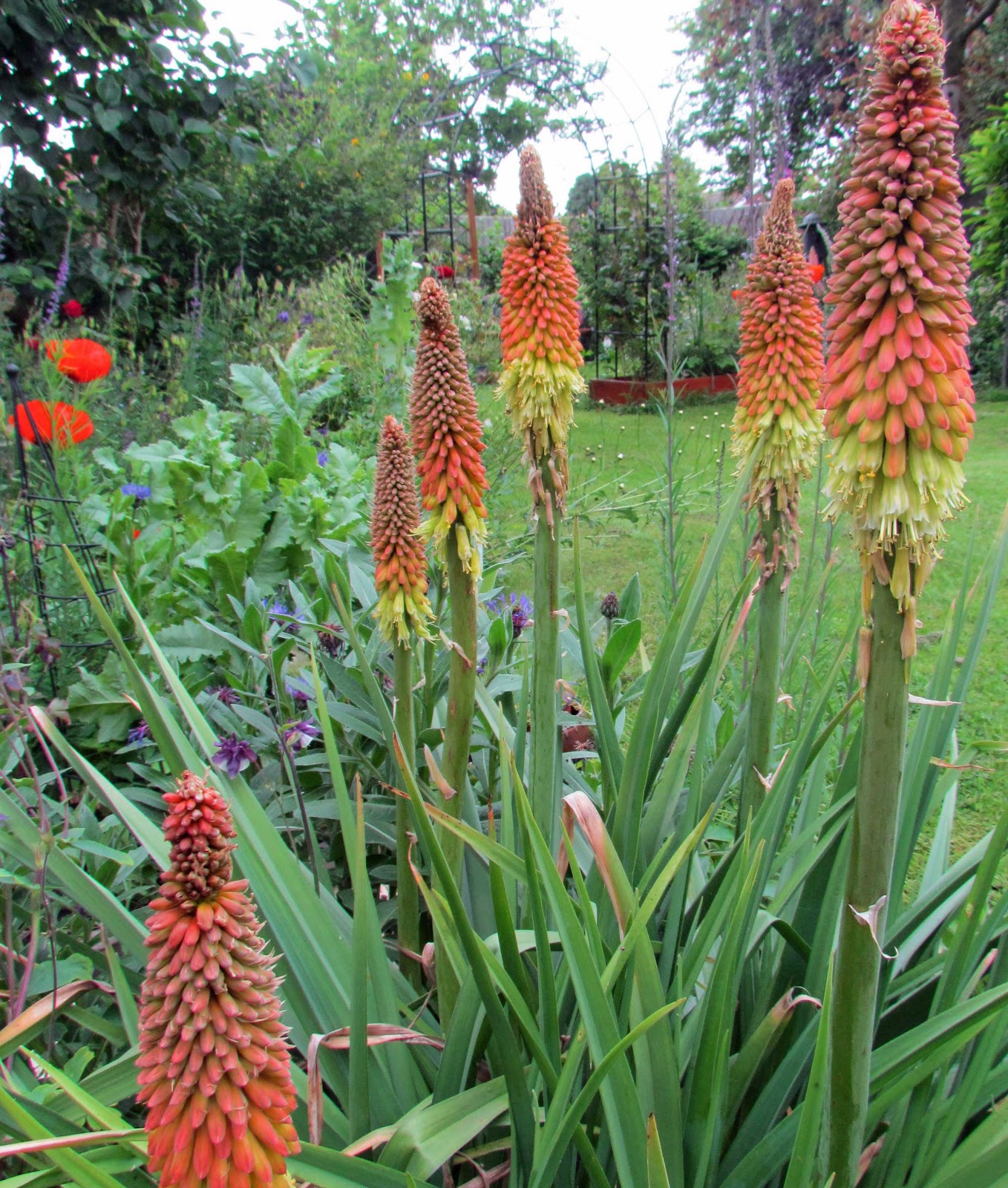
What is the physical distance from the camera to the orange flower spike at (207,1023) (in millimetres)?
727

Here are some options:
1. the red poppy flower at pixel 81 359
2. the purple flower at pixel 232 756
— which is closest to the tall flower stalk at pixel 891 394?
the purple flower at pixel 232 756

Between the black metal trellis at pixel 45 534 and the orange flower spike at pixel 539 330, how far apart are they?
1.38 m

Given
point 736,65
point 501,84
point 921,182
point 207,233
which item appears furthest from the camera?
point 501,84

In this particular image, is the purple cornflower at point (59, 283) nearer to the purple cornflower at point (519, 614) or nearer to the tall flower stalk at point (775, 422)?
the purple cornflower at point (519, 614)

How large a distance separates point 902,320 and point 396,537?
90 cm

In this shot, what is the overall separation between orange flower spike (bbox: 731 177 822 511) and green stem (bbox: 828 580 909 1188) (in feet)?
2.00

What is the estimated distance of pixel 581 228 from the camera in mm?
13789

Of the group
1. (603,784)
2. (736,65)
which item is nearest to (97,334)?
(603,784)

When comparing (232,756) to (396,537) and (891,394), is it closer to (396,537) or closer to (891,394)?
(396,537)

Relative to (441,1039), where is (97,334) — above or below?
above

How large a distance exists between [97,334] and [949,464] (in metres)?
5.81

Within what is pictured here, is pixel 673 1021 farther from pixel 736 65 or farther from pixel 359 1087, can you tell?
pixel 736 65

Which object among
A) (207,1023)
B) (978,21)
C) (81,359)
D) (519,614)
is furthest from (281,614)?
(978,21)

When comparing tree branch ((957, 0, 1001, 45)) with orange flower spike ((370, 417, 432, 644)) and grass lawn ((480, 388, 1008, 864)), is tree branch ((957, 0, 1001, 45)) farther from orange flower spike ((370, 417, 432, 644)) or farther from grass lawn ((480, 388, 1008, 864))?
orange flower spike ((370, 417, 432, 644))
